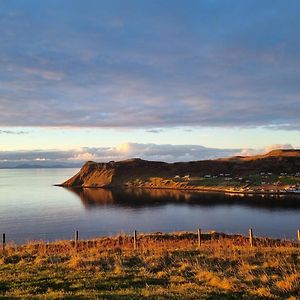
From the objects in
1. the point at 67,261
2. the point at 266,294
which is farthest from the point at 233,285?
the point at 67,261

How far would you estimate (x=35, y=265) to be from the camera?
20.6 meters

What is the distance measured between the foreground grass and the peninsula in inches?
4562

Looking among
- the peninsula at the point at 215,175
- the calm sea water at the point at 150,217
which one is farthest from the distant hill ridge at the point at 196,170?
the calm sea water at the point at 150,217

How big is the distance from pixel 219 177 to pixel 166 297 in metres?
159

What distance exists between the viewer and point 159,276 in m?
16.8

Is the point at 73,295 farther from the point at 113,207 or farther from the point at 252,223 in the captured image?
the point at 113,207

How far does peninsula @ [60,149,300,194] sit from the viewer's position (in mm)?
146000

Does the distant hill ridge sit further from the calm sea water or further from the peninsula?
the calm sea water

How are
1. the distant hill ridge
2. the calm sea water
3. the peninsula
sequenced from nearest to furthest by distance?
the calm sea water
the peninsula
the distant hill ridge

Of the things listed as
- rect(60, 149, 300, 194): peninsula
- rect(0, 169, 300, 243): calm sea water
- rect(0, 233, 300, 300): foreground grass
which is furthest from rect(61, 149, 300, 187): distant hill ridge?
rect(0, 233, 300, 300): foreground grass

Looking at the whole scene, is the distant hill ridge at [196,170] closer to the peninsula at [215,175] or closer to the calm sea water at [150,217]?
A: the peninsula at [215,175]

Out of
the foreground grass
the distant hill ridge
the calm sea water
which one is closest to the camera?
the foreground grass

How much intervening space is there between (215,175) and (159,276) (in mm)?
163867

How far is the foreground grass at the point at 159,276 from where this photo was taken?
1380 centimetres
